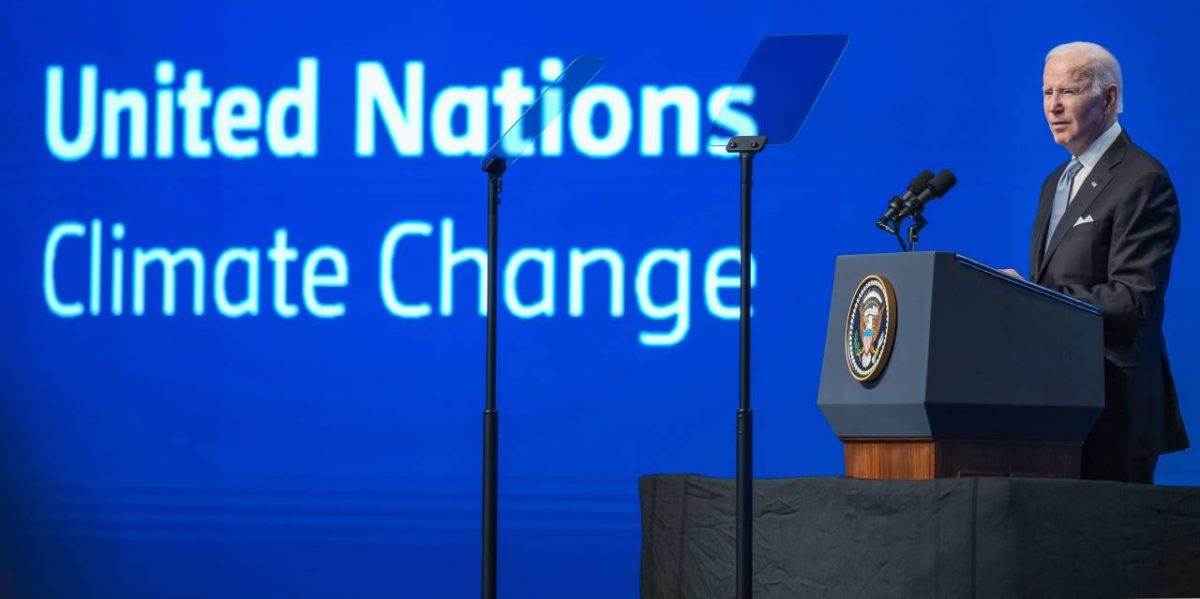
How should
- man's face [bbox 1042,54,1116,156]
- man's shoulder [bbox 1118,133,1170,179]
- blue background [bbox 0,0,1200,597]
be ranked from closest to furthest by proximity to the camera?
1. man's shoulder [bbox 1118,133,1170,179]
2. man's face [bbox 1042,54,1116,156]
3. blue background [bbox 0,0,1200,597]

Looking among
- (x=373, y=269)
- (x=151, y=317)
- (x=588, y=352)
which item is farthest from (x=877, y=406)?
(x=151, y=317)

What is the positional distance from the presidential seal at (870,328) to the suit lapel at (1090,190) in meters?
0.50

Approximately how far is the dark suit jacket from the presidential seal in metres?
0.42

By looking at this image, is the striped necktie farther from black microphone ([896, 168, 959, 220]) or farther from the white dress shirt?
black microphone ([896, 168, 959, 220])

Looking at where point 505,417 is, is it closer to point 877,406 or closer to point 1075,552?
point 877,406

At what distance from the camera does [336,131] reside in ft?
14.3

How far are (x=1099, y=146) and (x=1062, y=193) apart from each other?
121 millimetres

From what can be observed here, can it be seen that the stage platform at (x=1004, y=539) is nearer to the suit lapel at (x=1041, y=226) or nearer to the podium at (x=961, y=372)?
the podium at (x=961, y=372)

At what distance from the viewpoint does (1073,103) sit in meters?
2.80

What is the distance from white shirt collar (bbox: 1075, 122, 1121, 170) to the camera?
2812 millimetres

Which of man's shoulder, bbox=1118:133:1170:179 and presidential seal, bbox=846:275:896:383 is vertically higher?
man's shoulder, bbox=1118:133:1170:179

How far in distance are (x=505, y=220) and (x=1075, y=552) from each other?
2377mm

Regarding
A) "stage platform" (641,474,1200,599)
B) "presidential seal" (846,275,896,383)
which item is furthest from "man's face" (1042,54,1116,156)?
"stage platform" (641,474,1200,599)

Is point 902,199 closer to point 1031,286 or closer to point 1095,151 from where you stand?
point 1031,286
